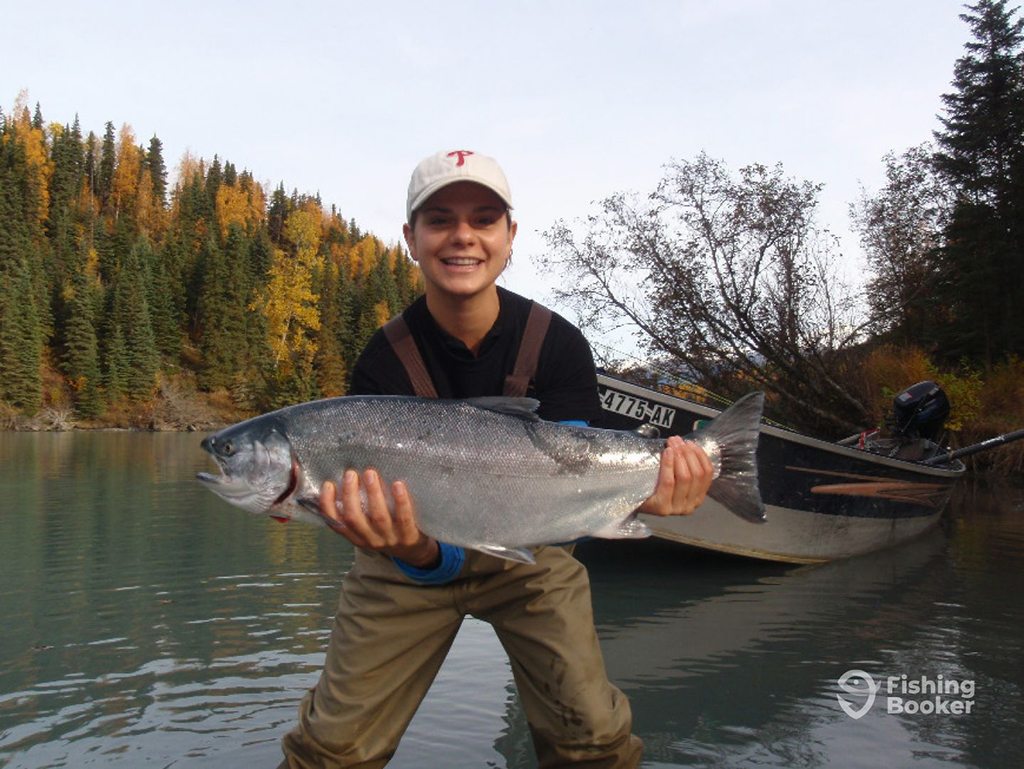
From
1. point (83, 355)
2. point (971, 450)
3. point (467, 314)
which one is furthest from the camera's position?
point (83, 355)

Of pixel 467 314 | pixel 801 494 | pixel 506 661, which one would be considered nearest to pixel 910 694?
pixel 506 661

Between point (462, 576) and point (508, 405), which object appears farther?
point (462, 576)

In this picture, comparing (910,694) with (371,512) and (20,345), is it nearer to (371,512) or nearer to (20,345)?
(371,512)

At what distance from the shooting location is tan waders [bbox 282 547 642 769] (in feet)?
9.86

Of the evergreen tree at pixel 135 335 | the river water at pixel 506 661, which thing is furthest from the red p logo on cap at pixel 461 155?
the evergreen tree at pixel 135 335

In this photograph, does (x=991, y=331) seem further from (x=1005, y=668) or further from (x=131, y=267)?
(x=131, y=267)

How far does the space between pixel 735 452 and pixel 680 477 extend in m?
0.27

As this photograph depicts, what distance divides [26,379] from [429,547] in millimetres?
60481

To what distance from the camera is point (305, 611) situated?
6.66 meters

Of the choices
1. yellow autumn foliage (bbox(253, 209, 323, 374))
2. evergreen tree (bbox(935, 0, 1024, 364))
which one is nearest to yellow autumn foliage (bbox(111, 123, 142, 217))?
yellow autumn foliage (bbox(253, 209, 323, 374))

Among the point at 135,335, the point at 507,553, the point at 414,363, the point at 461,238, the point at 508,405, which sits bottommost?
the point at 507,553

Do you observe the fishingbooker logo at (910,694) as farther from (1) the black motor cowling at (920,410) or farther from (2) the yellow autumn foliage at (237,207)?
(2) the yellow autumn foliage at (237,207)

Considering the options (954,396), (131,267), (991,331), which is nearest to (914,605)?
(954,396)

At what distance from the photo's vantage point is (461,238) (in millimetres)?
3133
